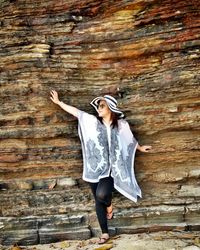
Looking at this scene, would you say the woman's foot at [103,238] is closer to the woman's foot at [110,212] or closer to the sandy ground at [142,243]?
the sandy ground at [142,243]

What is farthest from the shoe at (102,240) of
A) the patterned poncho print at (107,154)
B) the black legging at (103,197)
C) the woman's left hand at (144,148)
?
the woman's left hand at (144,148)

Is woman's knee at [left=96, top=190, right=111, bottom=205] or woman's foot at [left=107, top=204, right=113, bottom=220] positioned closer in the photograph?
woman's knee at [left=96, top=190, right=111, bottom=205]

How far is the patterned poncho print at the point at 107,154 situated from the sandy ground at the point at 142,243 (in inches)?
23.7

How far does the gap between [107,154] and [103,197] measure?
0.70m

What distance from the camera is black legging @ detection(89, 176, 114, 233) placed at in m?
6.30

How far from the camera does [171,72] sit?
705cm

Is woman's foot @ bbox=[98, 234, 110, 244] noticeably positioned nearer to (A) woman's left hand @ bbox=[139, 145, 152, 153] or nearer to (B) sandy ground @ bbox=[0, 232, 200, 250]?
(B) sandy ground @ bbox=[0, 232, 200, 250]

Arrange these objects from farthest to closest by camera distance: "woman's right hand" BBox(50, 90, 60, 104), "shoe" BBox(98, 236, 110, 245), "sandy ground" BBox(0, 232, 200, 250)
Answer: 1. "woman's right hand" BBox(50, 90, 60, 104)
2. "shoe" BBox(98, 236, 110, 245)
3. "sandy ground" BBox(0, 232, 200, 250)

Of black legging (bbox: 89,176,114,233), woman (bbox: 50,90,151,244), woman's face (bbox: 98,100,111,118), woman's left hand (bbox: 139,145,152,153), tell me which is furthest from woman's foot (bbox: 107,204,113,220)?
woman's face (bbox: 98,100,111,118)

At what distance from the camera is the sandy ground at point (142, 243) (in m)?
6.23

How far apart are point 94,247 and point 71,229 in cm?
61

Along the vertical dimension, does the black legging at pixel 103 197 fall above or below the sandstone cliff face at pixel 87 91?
below

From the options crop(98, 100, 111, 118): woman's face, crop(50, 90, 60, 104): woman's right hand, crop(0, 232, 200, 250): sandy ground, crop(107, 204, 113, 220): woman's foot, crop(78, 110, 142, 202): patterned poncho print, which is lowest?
crop(0, 232, 200, 250): sandy ground

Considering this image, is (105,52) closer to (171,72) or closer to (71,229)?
(171,72)
